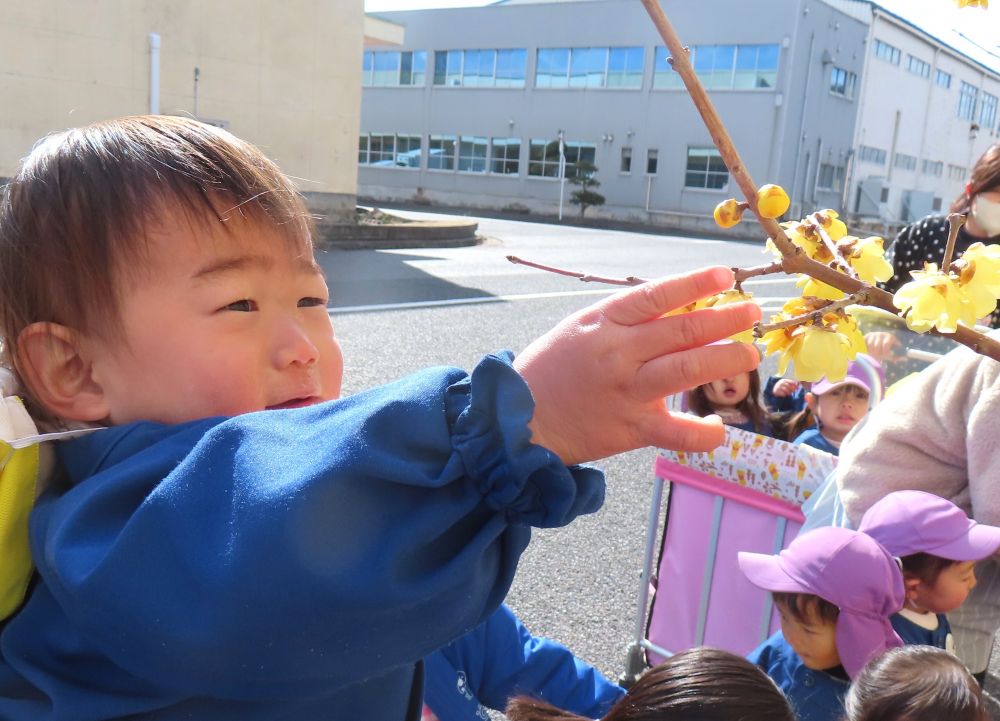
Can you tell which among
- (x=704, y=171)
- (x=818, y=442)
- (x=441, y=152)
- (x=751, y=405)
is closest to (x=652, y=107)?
(x=704, y=171)

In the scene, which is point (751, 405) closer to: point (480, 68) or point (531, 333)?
point (531, 333)

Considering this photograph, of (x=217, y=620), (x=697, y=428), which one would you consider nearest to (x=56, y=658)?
(x=217, y=620)

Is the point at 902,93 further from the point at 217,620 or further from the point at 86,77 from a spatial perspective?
the point at 217,620

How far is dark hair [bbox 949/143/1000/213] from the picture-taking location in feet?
6.27

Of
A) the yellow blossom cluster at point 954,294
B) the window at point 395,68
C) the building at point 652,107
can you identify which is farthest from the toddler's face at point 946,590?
the window at point 395,68

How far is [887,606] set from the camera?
1.84 meters

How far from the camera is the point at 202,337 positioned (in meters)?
0.77

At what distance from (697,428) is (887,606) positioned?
1.50 m

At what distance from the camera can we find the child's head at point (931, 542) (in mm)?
1734

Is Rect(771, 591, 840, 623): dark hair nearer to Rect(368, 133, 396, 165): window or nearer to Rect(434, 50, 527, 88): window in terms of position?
Rect(434, 50, 527, 88): window

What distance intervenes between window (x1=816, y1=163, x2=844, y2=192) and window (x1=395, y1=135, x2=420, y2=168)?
16390mm

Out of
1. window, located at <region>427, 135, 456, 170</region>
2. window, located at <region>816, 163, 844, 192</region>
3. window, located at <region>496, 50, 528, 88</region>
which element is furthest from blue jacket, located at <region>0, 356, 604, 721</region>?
window, located at <region>427, 135, 456, 170</region>

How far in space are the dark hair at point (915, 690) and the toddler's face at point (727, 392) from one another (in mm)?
1681

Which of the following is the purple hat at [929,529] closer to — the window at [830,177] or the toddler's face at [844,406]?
the toddler's face at [844,406]
